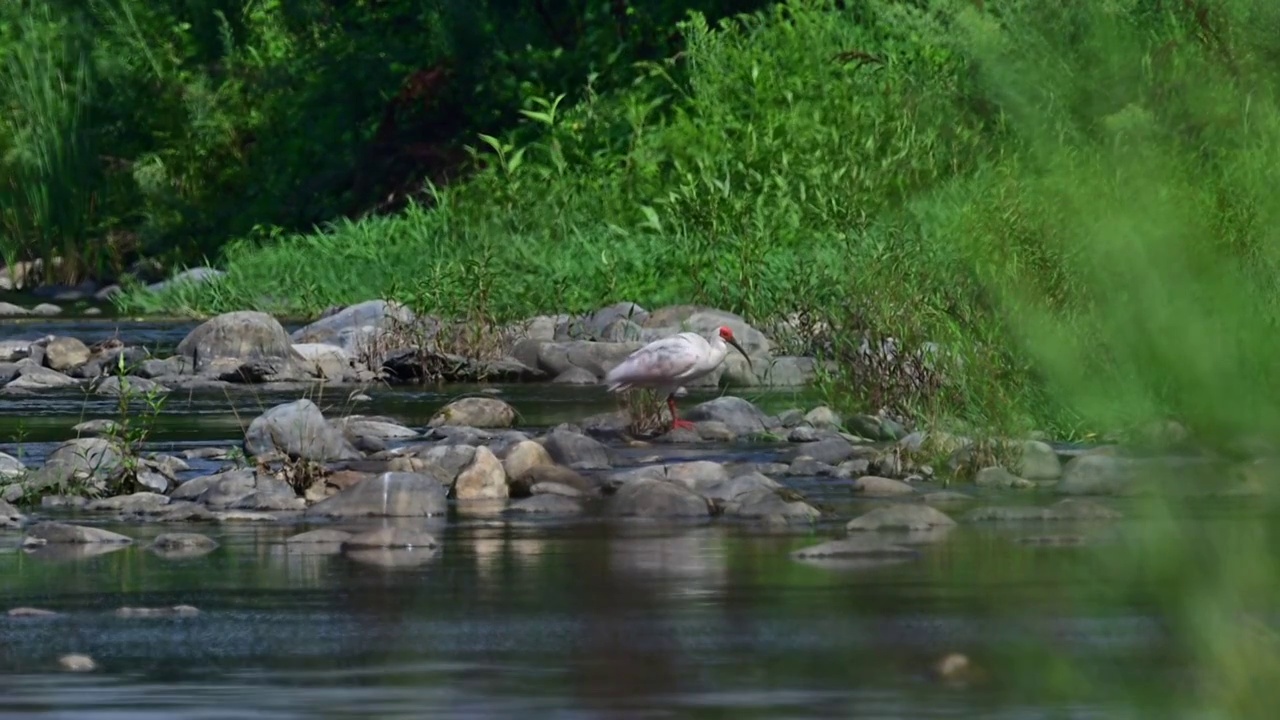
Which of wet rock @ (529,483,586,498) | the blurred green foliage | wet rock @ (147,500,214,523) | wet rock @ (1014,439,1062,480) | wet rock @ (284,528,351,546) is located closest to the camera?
wet rock @ (284,528,351,546)

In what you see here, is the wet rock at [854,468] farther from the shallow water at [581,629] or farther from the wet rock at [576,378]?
the wet rock at [576,378]

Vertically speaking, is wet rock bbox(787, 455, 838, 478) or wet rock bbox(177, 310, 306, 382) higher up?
wet rock bbox(177, 310, 306, 382)

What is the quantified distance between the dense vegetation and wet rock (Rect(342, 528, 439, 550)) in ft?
7.02

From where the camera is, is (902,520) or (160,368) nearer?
(902,520)

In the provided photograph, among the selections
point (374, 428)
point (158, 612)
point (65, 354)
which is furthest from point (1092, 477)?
point (65, 354)

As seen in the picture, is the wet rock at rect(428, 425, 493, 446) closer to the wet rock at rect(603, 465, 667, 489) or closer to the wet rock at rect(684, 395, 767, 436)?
the wet rock at rect(684, 395, 767, 436)

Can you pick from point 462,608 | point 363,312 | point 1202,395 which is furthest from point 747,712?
point 363,312

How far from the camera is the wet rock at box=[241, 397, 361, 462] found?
1170 centimetres

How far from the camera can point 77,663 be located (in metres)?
6.50

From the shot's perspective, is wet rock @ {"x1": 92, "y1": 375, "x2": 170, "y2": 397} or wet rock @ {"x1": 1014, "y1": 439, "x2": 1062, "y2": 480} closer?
wet rock @ {"x1": 1014, "y1": 439, "x2": 1062, "y2": 480}

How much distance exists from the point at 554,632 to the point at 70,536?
2.96 metres

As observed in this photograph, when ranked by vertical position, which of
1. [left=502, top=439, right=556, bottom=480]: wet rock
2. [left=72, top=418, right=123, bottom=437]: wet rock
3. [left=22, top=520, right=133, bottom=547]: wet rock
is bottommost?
[left=22, top=520, right=133, bottom=547]: wet rock

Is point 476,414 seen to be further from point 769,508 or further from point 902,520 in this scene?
point 902,520

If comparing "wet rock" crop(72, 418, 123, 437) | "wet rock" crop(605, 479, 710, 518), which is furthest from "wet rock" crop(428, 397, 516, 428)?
"wet rock" crop(605, 479, 710, 518)
